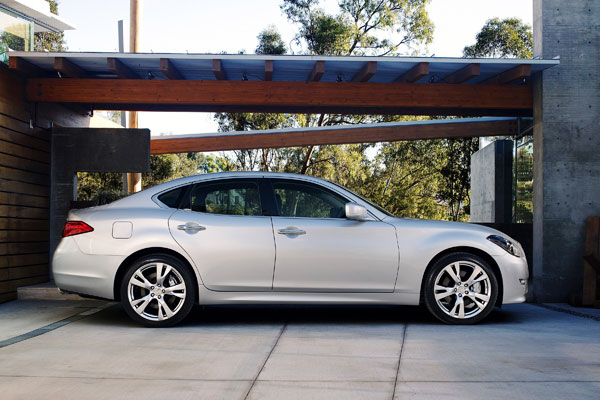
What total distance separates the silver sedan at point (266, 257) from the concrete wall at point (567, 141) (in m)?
2.47

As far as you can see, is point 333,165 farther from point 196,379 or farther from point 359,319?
point 196,379

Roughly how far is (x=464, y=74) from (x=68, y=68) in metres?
5.34

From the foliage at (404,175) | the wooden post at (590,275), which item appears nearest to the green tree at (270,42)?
the foliage at (404,175)

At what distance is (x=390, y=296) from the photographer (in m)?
6.73

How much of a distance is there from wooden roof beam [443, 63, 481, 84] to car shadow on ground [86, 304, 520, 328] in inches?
123

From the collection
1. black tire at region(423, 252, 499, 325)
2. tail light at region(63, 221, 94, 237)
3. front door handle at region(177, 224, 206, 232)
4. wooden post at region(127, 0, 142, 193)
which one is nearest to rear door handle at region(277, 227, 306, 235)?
front door handle at region(177, 224, 206, 232)

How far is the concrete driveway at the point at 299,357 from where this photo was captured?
4254 mm

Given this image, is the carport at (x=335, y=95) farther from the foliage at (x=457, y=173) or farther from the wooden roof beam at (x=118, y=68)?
the foliage at (x=457, y=173)

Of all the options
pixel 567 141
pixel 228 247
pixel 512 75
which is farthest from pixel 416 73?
pixel 228 247

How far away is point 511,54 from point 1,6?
3062 centimetres

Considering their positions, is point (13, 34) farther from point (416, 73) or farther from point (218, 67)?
point (416, 73)

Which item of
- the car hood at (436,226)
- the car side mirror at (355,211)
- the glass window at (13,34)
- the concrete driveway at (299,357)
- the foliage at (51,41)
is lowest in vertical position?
the concrete driveway at (299,357)

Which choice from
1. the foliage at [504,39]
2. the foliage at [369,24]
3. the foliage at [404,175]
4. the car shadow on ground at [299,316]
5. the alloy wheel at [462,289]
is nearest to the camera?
the alloy wheel at [462,289]

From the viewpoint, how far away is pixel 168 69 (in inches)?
354
